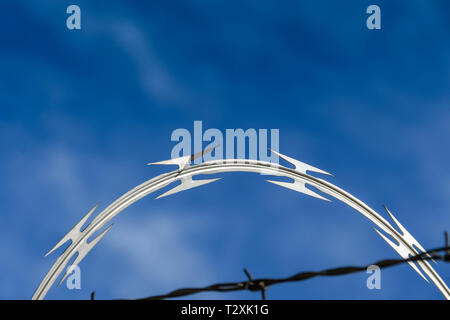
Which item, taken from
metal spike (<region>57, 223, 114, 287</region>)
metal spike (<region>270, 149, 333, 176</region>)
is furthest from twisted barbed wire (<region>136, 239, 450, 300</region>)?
metal spike (<region>270, 149, 333, 176</region>)

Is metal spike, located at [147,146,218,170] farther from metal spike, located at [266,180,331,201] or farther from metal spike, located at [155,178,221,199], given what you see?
metal spike, located at [266,180,331,201]

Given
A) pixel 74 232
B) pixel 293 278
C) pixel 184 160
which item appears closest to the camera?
pixel 293 278

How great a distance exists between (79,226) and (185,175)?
2462 mm

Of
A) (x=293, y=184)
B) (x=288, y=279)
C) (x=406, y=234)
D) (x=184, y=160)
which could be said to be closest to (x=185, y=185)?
(x=184, y=160)

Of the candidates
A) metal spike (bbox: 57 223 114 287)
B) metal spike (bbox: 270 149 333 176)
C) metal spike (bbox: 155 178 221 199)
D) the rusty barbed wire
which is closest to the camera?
the rusty barbed wire

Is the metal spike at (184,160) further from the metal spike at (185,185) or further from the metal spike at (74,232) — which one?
the metal spike at (74,232)

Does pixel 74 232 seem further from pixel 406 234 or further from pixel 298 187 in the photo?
pixel 406 234

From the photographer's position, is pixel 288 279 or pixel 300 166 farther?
pixel 300 166

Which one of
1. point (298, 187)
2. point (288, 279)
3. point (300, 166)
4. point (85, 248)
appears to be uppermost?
point (300, 166)
